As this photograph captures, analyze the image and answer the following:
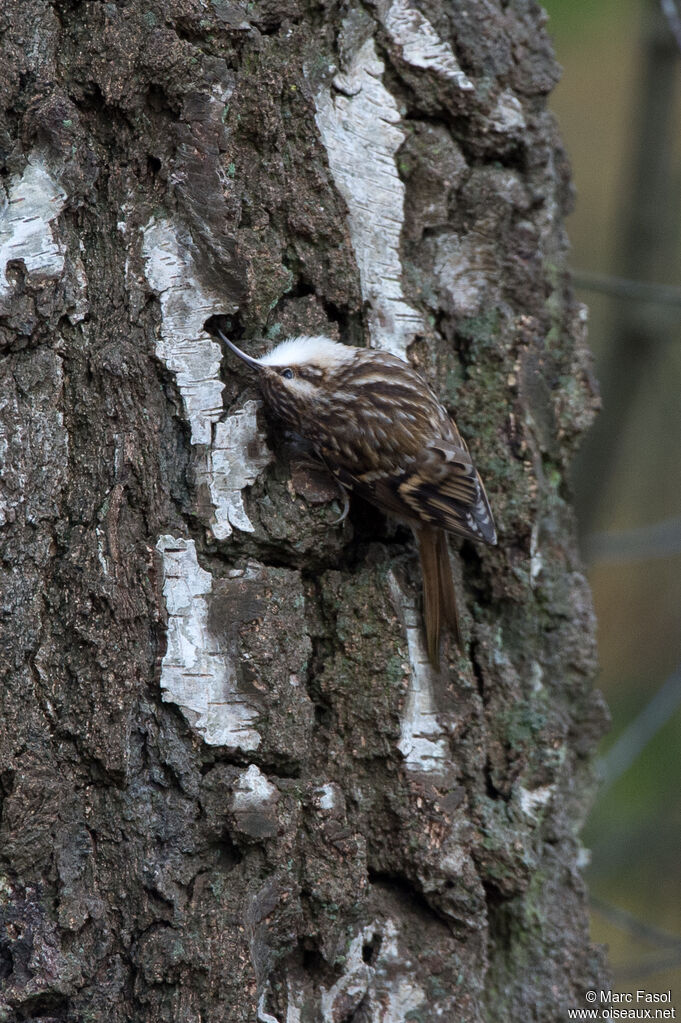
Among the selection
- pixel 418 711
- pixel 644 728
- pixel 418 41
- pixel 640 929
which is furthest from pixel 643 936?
pixel 418 41

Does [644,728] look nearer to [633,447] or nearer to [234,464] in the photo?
[633,447]

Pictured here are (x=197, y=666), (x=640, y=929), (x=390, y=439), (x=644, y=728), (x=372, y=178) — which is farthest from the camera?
(x=644, y=728)

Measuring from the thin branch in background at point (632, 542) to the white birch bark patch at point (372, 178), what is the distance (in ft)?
4.38

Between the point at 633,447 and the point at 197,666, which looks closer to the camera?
the point at 197,666

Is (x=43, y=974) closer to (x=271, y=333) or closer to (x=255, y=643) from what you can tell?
(x=255, y=643)

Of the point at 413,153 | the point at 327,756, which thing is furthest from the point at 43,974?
the point at 413,153

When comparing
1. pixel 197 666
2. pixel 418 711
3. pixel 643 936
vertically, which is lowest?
pixel 643 936

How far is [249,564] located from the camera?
1.68 metres

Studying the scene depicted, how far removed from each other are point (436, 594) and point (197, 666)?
0.47m

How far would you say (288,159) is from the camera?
1798 millimetres

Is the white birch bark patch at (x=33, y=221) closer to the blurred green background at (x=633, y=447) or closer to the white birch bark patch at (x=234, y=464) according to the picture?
the white birch bark patch at (x=234, y=464)

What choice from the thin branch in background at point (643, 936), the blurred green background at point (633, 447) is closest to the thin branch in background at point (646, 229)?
the blurred green background at point (633, 447)

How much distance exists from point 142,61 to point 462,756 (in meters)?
1.33

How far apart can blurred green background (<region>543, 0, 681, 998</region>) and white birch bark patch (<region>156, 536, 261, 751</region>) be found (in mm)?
1196
